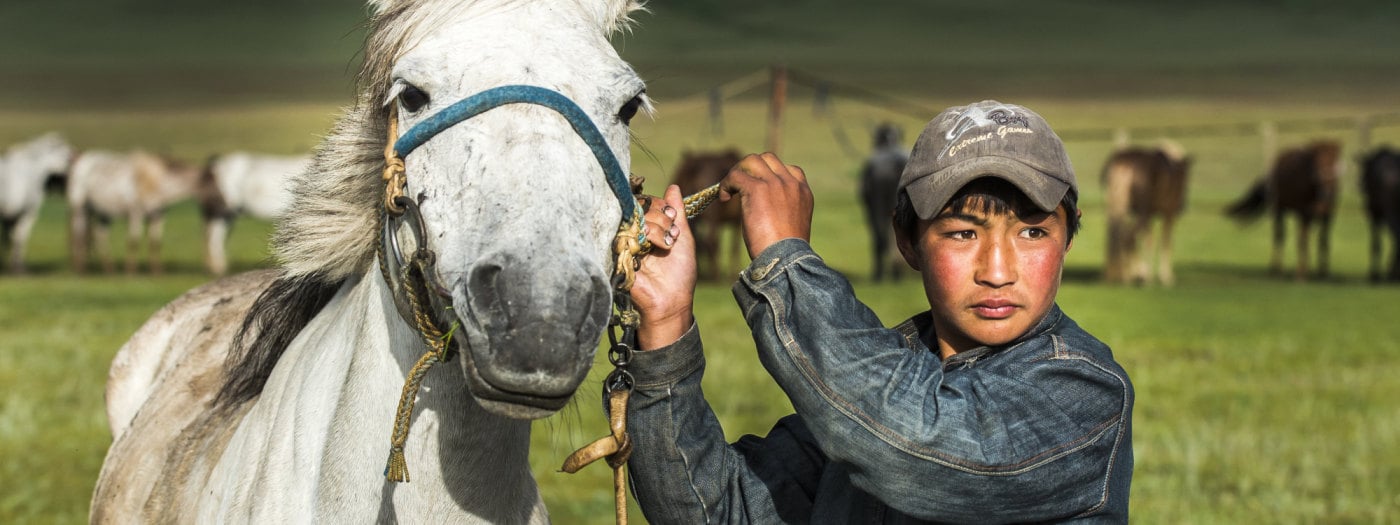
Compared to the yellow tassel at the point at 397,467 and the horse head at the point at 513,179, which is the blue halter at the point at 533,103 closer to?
the horse head at the point at 513,179

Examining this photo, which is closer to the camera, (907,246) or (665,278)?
(665,278)

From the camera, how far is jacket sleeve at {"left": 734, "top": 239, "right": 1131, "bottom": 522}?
1.93m

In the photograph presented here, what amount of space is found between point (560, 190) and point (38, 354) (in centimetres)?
1012

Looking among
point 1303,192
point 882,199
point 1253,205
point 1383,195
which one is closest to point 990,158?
point 882,199

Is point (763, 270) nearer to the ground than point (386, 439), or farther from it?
farther from it

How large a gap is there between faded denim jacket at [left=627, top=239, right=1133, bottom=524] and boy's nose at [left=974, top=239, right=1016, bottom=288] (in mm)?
127

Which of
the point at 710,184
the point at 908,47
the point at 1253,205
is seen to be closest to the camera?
the point at 710,184

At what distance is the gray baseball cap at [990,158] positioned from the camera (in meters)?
2.10

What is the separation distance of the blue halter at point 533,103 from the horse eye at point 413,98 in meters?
0.07

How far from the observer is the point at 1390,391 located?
9.04 metres

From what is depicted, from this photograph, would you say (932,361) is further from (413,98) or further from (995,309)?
(413,98)

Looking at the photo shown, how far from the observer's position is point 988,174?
6.91 feet

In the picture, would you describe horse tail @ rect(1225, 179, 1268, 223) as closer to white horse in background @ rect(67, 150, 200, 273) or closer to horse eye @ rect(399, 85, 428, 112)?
white horse in background @ rect(67, 150, 200, 273)

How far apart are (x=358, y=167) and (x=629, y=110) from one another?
21.3 inches
